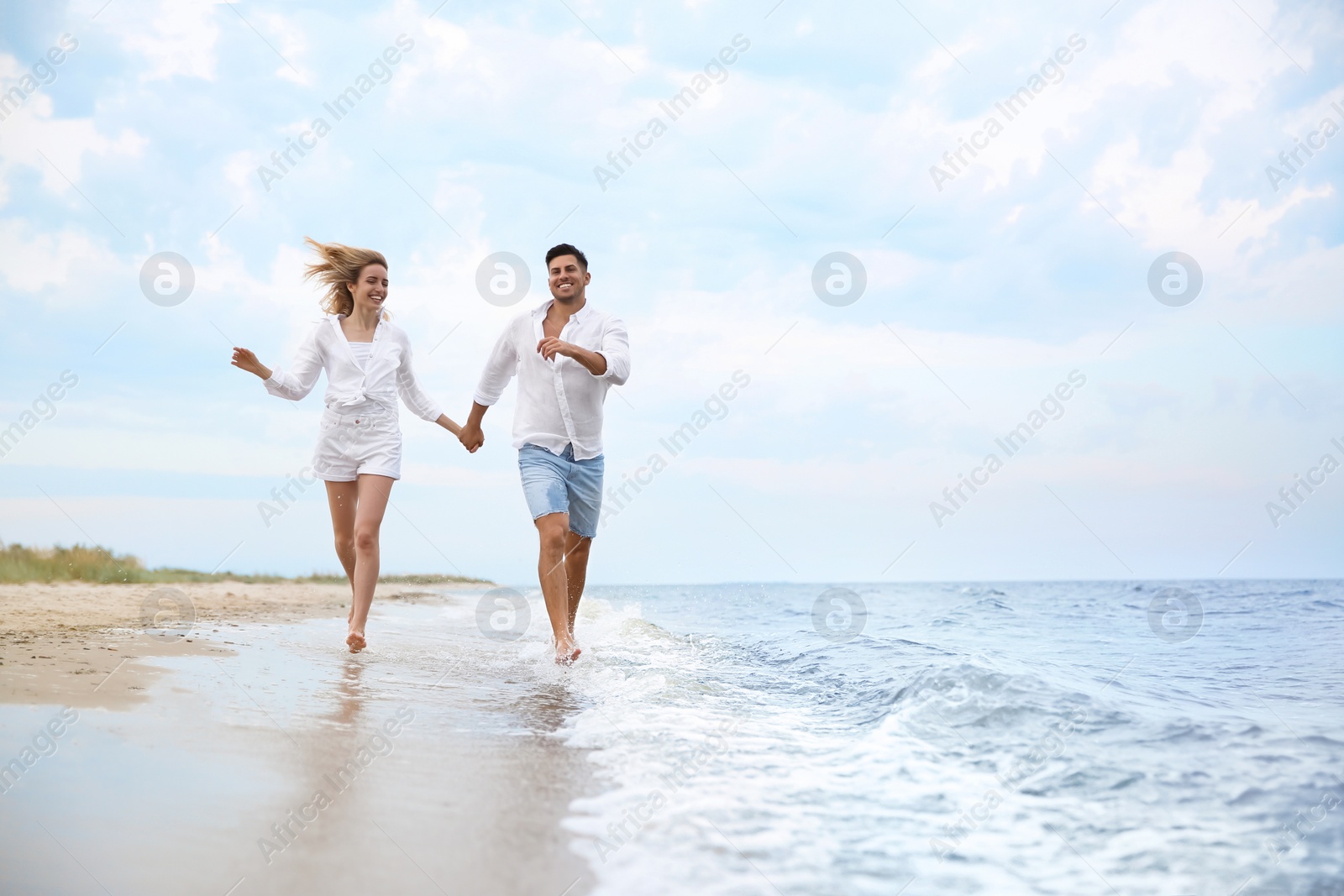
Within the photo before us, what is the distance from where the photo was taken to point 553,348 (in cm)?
505

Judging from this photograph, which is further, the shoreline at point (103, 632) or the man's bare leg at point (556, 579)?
the man's bare leg at point (556, 579)

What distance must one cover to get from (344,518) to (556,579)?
166 centimetres

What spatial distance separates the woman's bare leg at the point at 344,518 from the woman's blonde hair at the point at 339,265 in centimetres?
128

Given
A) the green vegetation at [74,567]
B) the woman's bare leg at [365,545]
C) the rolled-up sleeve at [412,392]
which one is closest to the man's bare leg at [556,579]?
the woman's bare leg at [365,545]

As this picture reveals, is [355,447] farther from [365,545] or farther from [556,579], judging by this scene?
[556,579]

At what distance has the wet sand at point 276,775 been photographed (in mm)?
1911

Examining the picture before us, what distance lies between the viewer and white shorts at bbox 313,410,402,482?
225 inches

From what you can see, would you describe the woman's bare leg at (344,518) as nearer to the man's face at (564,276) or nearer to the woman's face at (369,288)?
the woman's face at (369,288)

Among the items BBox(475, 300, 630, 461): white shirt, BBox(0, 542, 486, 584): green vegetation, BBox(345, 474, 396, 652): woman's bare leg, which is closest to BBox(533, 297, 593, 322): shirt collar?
BBox(475, 300, 630, 461): white shirt

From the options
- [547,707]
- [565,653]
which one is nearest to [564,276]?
[565,653]

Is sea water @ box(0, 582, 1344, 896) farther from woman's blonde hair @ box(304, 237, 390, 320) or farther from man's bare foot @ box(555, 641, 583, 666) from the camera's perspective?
A: woman's blonde hair @ box(304, 237, 390, 320)

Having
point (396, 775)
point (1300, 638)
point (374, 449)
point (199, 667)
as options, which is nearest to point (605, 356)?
point (374, 449)

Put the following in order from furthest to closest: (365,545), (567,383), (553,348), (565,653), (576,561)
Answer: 1. (576,561)
2. (365,545)
3. (567,383)
4. (565,653)
5. (553,348)

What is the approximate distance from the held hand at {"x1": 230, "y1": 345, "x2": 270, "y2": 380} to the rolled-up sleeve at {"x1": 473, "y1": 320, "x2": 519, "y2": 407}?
1.34m
